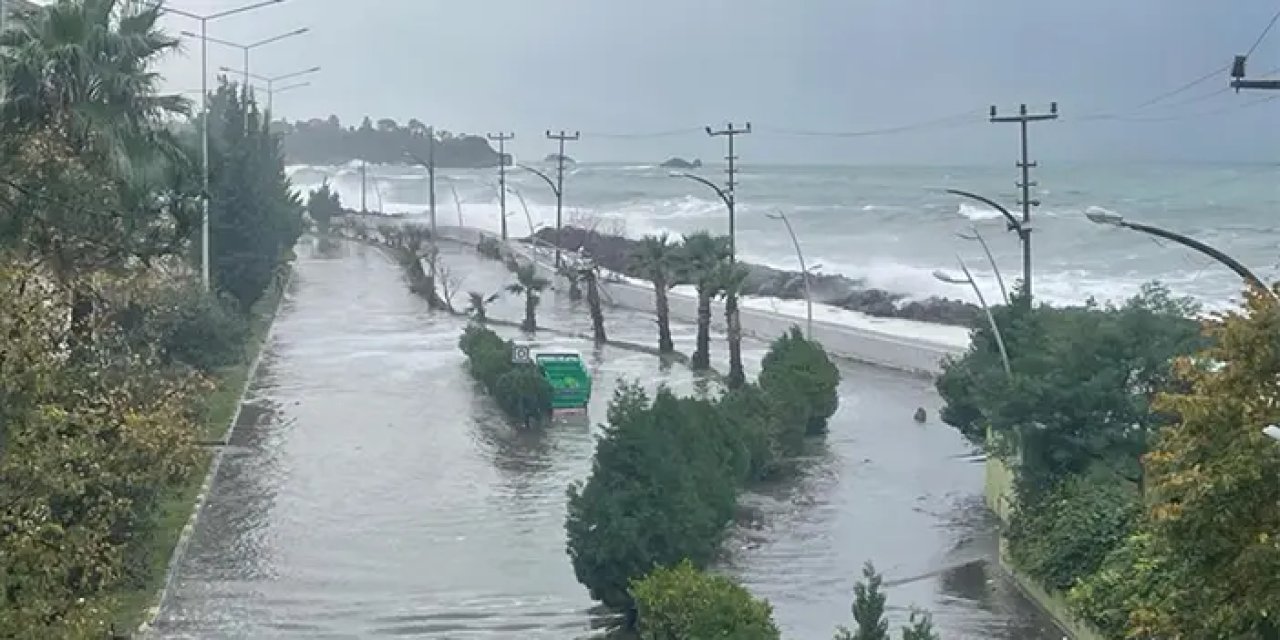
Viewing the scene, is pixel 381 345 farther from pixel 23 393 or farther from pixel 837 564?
pixel 23 393

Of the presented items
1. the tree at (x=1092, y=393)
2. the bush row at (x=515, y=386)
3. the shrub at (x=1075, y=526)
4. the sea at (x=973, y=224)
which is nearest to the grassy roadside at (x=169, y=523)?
the bush row at (x=515, y=386)

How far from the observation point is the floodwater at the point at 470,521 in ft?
66.9

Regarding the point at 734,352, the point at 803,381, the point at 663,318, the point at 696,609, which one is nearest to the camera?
the point at 696,609

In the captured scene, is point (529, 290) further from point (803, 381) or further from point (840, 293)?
point (840, 293)

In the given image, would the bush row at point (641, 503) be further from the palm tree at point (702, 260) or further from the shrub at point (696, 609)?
the palm tree at point (702, 260)

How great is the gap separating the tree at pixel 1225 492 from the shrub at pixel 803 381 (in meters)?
20.0

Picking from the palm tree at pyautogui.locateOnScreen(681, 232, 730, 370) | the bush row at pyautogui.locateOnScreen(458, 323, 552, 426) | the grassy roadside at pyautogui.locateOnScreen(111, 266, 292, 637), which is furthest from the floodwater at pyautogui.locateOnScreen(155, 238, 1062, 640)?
the palm tree at pyautogui.locateOnScreen(681, 232, 730, 370)

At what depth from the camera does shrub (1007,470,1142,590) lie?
1980 cm

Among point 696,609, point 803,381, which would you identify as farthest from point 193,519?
point 803,381

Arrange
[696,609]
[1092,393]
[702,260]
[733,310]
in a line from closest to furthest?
[696,609], [1092,393], [733,310], [702,260]

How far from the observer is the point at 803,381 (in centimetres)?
3388

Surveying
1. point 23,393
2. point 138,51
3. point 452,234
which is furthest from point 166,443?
point 452,234

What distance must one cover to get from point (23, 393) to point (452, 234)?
94.8 m

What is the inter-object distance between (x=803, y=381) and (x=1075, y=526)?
13.7m
